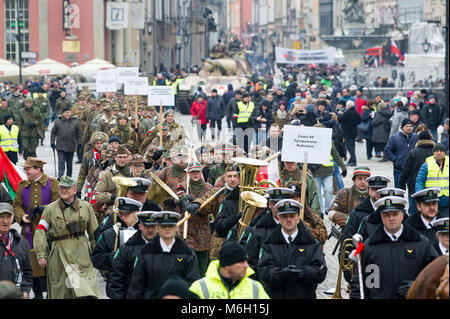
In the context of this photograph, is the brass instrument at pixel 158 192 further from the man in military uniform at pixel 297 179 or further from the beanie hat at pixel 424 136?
the beanie hat at pixel 424 136

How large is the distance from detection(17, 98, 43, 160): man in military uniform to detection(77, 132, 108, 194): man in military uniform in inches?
291

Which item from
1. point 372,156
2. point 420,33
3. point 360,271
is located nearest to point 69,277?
point 360,271

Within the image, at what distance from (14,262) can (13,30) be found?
150 ft

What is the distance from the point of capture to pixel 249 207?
9.60 metres

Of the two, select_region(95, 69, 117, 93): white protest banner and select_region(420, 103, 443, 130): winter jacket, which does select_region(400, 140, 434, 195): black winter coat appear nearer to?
select_region(420, 103, 443, 130): winter jacket

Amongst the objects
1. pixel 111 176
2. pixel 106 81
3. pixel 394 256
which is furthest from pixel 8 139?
pixel 394 256

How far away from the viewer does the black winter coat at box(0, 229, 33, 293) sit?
29.4 ft

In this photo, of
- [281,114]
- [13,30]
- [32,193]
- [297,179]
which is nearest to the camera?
[32,193]

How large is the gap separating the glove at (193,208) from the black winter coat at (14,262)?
74.6 inches

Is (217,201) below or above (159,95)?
below

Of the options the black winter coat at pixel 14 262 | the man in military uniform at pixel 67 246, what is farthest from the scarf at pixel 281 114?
the black winter coat at pixel 14 262

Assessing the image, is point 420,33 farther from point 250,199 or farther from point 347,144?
point 250,199

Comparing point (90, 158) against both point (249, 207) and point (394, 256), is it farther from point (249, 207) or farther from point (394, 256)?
point (394, 256)

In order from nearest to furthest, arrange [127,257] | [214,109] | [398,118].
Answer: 1. [127,257]
2. [398,118]
3. [214,109]
